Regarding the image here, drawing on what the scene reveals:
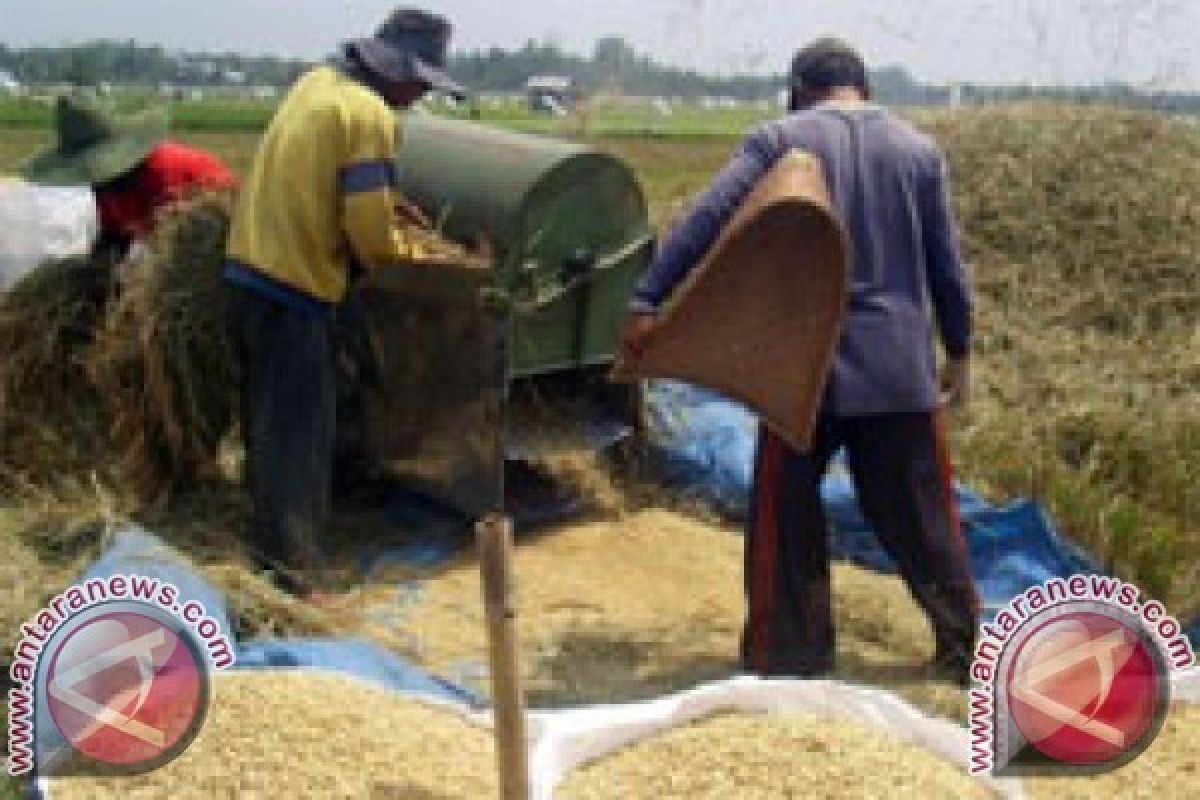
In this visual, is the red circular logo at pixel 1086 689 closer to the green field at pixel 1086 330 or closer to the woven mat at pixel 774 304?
the woven mat at pixel 774 304

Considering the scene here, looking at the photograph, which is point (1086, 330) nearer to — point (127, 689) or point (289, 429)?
point (289, 429)

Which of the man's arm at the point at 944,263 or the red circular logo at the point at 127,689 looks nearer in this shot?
the red circular logo at the point at 127,689

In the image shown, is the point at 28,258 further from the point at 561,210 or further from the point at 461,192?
the point at 561,210

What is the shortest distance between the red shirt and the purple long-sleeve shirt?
213 centimetres

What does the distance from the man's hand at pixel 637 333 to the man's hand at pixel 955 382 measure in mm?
908

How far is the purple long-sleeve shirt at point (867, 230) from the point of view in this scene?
3.74m

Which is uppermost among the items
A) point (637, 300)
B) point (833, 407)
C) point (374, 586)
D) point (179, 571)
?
point (637, 300)

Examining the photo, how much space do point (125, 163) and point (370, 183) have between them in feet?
3.83

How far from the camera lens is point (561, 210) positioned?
16.6ft

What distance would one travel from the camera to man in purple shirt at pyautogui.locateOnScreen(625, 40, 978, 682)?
3760 millimetres

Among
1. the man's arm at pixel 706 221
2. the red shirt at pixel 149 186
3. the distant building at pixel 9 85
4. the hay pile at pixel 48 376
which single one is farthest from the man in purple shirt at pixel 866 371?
the distant building at pixel 9 85

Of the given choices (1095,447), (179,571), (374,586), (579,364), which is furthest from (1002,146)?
(179,571)

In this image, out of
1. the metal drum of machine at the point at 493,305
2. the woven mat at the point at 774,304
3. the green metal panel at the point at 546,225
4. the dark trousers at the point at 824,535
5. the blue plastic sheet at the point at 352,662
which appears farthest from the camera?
the green metal panel at the point at 546,225

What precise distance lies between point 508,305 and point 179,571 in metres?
1.35
